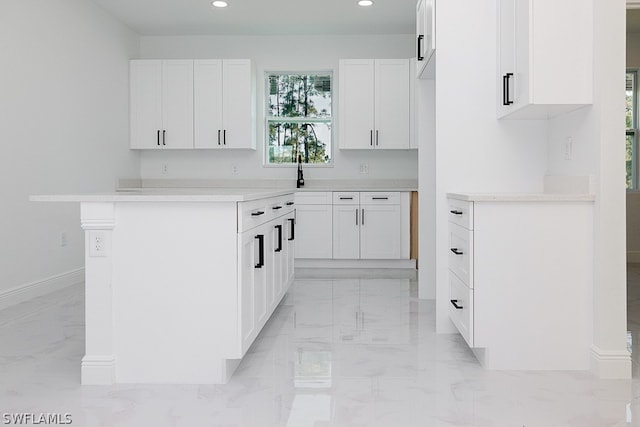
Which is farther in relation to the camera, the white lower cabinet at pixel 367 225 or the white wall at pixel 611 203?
the white lower cabinet at pixel 367 225

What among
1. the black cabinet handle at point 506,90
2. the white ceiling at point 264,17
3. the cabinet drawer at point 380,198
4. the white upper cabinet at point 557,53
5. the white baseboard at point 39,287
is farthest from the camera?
the cabinet drawer at point 380,198

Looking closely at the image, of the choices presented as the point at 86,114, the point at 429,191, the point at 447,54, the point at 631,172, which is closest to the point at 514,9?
the point at 447,54

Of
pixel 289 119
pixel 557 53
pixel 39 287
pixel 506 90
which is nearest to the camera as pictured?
pixel 557 53

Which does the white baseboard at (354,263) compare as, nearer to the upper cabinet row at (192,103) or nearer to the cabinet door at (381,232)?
the cabinet door at (381,232)

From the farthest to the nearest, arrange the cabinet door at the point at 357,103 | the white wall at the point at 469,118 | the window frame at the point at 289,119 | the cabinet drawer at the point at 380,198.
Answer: the window frame at the point at 289,119 → the cabinet door at the point at 357,103 → the cabinet drawer at the point at 380,198 → the white wall at the point at 469,118

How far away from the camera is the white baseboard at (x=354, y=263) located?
6086 mm

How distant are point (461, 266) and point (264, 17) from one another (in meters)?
3.97

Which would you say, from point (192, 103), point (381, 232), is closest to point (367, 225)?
point (381, 232)

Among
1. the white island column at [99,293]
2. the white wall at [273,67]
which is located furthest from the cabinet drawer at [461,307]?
the white wall at [273,67]

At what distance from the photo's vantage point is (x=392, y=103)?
6.19 m

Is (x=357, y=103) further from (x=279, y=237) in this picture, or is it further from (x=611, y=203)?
(x=611, y=203)

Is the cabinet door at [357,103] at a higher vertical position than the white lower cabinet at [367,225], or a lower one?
higher

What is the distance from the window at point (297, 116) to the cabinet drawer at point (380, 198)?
1.07m

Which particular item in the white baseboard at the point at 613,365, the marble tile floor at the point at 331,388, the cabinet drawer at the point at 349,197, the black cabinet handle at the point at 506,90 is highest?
the black cabinet handle at the point at 506,90
